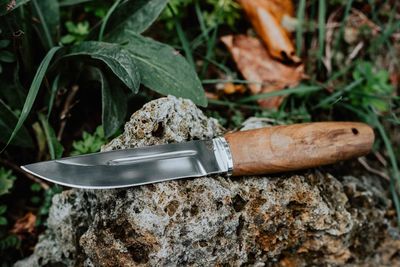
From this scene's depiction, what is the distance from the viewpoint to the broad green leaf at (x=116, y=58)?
143 cm

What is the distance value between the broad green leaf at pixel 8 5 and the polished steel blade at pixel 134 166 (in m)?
0.56

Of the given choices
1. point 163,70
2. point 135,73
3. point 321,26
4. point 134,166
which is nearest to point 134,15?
point 163,70

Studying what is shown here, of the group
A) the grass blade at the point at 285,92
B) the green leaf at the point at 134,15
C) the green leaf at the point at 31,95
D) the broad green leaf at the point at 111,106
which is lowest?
the grass blade at the point at 285,92

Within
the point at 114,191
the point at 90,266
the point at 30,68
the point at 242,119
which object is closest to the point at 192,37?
the point at 242,119

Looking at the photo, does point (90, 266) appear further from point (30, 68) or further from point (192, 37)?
point (192, 37)

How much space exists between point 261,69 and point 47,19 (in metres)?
0.99

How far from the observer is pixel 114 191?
4.28ft

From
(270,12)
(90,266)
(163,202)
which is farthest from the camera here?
(270,12)

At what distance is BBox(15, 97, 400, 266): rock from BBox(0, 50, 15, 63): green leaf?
527 mm

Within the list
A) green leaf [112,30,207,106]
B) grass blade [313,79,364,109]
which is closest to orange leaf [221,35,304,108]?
grass blade [313,79,364,109]

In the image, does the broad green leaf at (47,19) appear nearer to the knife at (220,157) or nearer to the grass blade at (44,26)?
the grass blade at (44,26)

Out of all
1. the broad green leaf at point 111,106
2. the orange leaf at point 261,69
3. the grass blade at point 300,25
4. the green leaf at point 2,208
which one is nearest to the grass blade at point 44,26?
the broad green leaf at point 111,106

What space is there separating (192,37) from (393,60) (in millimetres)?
1044

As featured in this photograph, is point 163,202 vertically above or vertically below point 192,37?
below
